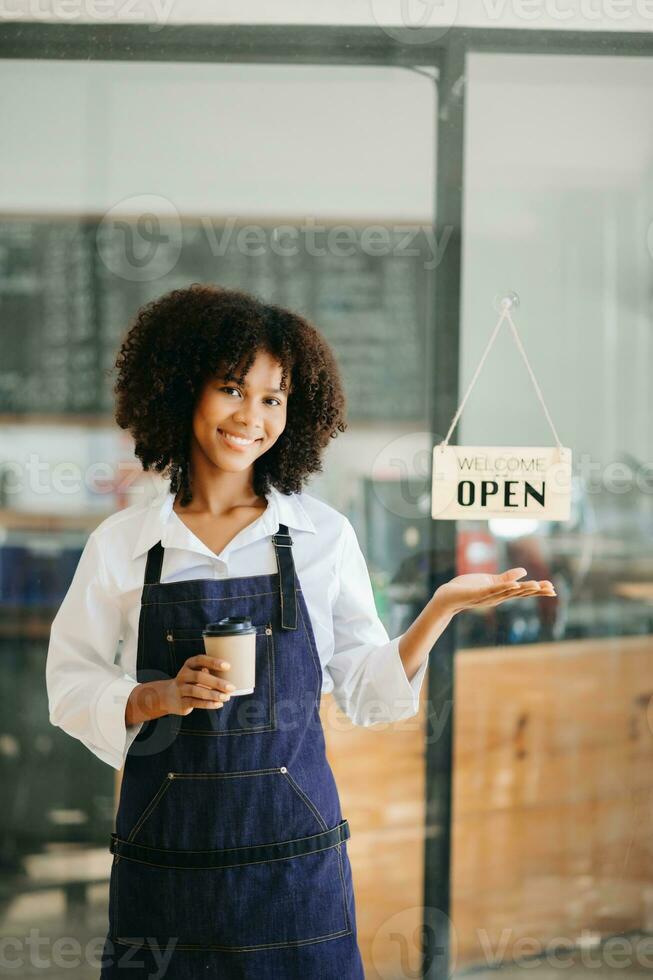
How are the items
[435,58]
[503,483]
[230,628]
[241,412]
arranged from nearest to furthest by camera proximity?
[230,628] < [241,412] < [503,483] < [435,58]

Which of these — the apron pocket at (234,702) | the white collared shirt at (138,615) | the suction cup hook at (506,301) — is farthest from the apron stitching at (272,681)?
the suction cup hook at (506,301)

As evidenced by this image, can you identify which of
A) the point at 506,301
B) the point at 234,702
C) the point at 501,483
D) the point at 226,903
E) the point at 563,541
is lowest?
the point at 226,903

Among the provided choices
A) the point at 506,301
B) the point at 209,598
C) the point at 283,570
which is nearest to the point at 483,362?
the point at 506,301

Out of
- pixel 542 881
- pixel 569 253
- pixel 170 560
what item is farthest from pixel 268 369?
pixel 542 881

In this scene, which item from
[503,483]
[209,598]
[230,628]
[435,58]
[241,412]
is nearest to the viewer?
[230,628]

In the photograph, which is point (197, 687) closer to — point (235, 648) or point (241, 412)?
point (235, 648)

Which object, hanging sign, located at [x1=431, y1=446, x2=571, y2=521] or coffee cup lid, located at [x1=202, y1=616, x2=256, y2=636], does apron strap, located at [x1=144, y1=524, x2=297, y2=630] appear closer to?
coffee cup lid, located at [x1=202, y1=616, x2=256, y2=636]

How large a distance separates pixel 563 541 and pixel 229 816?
3.20ft

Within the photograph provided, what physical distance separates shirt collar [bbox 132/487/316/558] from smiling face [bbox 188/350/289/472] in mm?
88

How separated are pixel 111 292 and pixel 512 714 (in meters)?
1.24

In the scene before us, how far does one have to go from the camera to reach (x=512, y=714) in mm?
2168

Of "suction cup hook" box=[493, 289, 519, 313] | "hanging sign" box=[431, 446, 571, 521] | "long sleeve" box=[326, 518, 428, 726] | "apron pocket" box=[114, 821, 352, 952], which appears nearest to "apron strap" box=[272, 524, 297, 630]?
"long sleeve" box=[326, 518, 428, 726]

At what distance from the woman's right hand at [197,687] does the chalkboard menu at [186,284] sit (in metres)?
0.81

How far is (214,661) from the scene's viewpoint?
4.64ft
